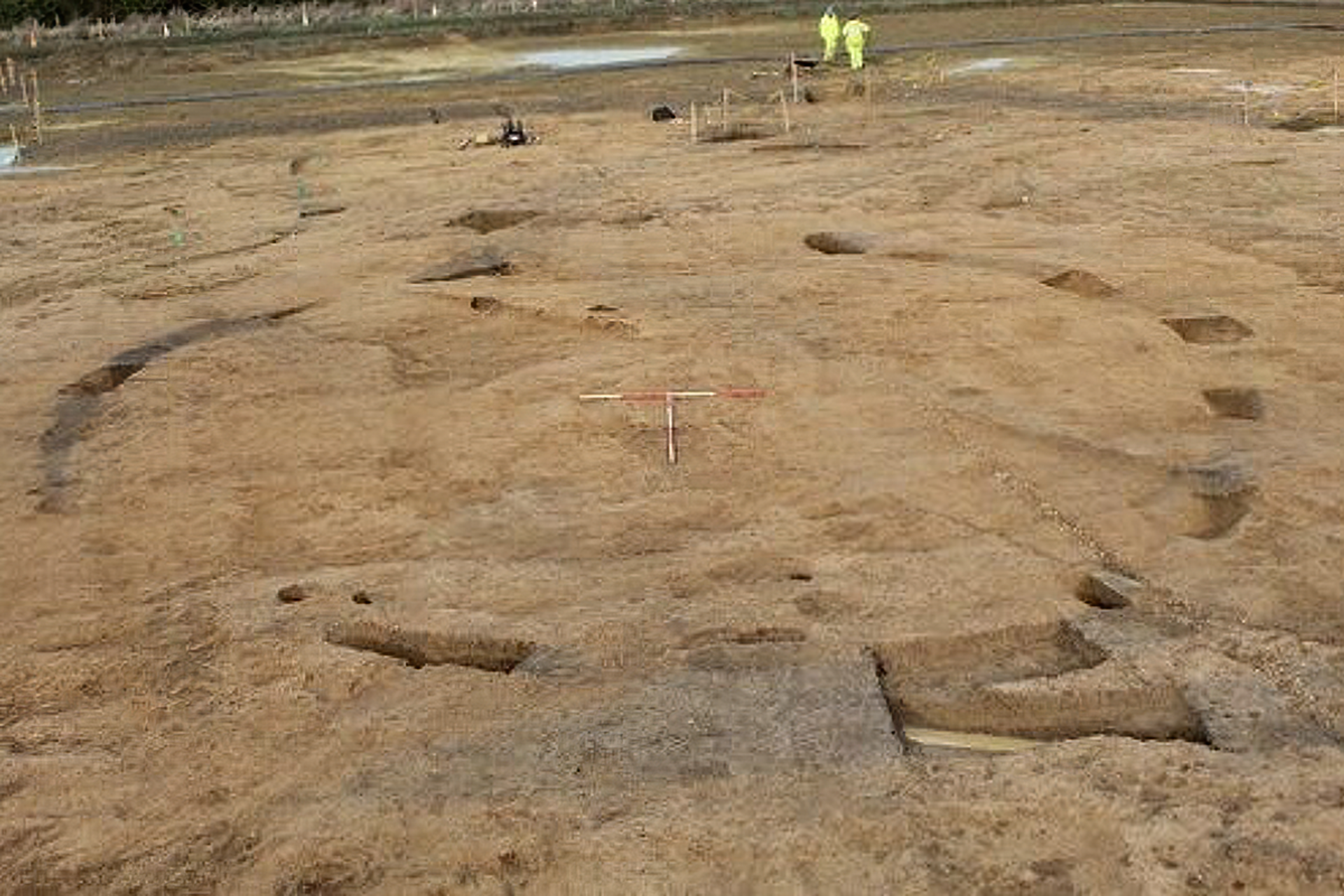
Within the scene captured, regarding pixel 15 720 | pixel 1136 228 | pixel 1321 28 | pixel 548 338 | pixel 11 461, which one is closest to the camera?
pixel 15 720

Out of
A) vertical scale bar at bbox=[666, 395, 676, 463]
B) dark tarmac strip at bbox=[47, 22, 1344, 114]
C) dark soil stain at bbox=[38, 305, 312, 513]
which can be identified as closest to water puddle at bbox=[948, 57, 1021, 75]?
dark tarmac strip at bbox=[47, 22, 1344, 114]

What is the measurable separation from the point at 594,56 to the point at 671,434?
22375mm

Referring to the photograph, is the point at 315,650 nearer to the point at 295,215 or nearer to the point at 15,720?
the point at 15,720

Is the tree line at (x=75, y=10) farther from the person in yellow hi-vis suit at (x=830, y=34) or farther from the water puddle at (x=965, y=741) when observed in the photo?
the water puddle at (x=965, y=741)

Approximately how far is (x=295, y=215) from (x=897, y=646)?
31.3ft

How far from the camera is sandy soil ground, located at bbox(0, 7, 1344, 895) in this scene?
3.95m

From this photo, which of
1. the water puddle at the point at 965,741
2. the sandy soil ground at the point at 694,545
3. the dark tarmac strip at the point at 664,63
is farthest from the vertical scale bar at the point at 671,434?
the dark tarmac strip at the point at 664,63

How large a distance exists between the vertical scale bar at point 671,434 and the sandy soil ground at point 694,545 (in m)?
0.07

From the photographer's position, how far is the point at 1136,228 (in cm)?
1050

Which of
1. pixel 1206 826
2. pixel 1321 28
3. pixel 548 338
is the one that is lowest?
pixel 1206 826

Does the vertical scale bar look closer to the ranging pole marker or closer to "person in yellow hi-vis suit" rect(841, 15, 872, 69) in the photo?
the ranging pole marker

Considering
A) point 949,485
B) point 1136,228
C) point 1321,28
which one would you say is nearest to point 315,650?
point 949,485

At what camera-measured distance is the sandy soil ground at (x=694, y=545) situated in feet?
12.9

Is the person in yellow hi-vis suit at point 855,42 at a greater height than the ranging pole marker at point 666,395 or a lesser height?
greater
